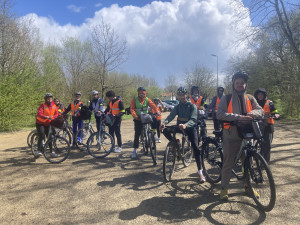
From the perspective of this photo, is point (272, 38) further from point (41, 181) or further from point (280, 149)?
point (41, 181)

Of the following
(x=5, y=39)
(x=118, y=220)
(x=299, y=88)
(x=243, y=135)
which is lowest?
(x=118, y=220)

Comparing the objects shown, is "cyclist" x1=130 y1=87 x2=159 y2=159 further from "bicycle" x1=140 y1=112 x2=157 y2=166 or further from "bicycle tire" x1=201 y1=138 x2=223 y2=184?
"bicycle tire" x1=201 y1=138 x2=223 y2=184

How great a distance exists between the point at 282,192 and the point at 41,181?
4.51 meters

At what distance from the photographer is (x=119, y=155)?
607 centimetres

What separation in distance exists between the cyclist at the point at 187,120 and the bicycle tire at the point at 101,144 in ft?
7.64

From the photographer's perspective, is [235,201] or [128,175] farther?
[128,175]

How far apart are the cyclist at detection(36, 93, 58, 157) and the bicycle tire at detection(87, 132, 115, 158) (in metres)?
1.01

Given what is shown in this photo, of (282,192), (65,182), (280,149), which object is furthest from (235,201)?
(280,149)

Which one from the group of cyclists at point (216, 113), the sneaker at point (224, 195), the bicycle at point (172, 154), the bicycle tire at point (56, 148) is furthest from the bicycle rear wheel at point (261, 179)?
the bicycle tire at point (56, 148)

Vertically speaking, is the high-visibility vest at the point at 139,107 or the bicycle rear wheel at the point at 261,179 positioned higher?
the high-visibility vest at the point at 139,107

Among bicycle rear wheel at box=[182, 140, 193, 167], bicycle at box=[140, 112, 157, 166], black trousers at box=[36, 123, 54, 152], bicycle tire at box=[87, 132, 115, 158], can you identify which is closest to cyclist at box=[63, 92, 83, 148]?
bicycle tire at box=[87, 132, 115, 158]

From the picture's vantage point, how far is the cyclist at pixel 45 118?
553cm

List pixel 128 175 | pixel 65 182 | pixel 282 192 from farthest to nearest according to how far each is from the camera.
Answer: pixel 128 175, pixel 65 182, pixel 282 192

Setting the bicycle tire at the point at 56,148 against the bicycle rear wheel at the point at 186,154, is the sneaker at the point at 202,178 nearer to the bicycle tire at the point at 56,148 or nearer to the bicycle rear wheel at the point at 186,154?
the bicycle rear wheel at the point at 186,154
